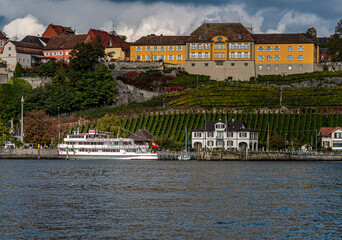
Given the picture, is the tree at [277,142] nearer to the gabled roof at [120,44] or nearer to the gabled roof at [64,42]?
the gabled roof at [120,44]

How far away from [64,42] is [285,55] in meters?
56.5

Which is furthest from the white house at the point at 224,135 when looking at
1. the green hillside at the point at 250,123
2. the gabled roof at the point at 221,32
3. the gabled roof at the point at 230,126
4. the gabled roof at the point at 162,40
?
the gabled roof at the point at 162,40

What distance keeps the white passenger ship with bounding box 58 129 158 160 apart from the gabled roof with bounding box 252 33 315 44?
50.5m

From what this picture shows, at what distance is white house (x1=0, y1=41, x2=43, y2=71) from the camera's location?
5979 inches

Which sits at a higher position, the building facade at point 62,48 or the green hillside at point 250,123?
the building facade at point 62,48

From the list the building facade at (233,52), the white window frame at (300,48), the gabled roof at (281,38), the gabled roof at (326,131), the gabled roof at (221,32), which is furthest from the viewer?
the gabled roof at (221,32)

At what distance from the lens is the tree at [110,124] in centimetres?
11756

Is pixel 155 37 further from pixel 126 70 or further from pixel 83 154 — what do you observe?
pixel 83 154

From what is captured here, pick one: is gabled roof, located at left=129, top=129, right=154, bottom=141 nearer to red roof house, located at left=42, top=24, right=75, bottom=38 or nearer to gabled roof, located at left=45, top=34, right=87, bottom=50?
gabled roof, located at left=45, top=34, right=87, bottom=50

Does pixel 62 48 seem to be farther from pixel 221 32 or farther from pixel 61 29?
pixel 221 32

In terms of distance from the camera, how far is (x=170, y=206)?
153 ft

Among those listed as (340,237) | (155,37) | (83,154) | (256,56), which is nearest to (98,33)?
(155,37)

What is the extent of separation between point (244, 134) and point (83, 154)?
29.3 meters

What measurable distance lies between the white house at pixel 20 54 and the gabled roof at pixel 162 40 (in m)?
27.0
